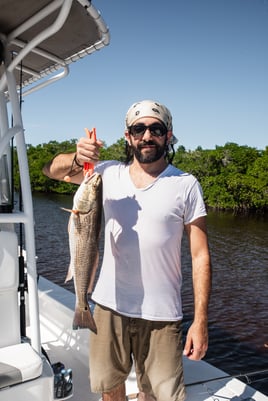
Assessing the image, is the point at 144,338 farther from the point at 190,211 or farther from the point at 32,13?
the point at 32,13

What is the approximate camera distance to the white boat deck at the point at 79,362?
3.28m

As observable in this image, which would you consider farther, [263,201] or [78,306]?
[263,201]

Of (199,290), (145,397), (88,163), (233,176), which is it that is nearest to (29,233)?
(88,163)

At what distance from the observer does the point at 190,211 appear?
2.70m

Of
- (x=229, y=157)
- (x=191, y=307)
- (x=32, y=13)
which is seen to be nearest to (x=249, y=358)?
(x=191, y=307)

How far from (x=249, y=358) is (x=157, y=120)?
8.01 meters

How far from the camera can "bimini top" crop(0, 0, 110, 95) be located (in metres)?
2.60

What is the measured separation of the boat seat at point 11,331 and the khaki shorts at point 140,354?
453 mm

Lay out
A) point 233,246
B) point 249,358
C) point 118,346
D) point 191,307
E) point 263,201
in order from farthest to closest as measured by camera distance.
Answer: point 263,201 → point 233,246 → point 191,307 → point 249,358 → point 118,346

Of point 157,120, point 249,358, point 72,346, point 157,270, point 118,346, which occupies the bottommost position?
point 249,358

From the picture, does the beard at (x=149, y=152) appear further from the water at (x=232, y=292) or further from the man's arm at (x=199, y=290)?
the water at (x=232, y=292)

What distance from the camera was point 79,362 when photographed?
418 cm

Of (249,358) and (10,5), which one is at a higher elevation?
(10,5)

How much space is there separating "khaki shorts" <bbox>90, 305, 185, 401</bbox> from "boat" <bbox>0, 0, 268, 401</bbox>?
0.35 metres
